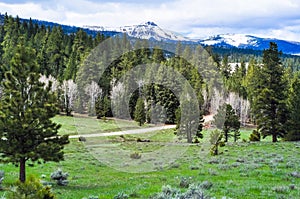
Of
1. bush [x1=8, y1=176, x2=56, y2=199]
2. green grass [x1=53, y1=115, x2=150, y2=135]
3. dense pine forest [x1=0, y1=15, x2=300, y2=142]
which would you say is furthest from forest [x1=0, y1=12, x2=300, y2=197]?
bush [x1=8, y1=176, x2=56, y2=199]

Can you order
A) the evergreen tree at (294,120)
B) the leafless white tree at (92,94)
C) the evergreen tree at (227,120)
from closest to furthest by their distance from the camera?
the evergreen tree at (294,120) → the evergreen tree at (227,120) → the leafless white tree at (92,94)

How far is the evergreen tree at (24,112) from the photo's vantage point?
57.0ft

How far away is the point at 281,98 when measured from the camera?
151 ft

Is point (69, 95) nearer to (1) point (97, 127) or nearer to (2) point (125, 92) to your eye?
(2) point (125, 92)

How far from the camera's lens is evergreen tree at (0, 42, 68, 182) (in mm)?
17359

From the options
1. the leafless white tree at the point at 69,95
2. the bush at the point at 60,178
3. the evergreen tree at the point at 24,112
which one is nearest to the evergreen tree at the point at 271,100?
the bush at the point at 60,178

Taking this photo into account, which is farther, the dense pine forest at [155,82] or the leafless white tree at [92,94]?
the leafless white tree at [92,94]

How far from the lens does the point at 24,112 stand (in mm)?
17516

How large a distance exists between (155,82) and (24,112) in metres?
57.1

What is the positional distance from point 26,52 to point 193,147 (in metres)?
25.5

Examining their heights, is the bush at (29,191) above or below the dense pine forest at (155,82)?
below

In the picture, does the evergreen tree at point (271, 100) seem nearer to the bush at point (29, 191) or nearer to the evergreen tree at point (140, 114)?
the evergreen tree at point (140, 114)

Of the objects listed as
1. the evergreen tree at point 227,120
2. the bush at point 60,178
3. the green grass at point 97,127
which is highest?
the evergreen tree at point 227,120

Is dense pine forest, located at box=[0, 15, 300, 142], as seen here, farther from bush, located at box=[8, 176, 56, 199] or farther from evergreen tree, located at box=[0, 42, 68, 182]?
bush, located at box=[8, 176, 56, 199]
